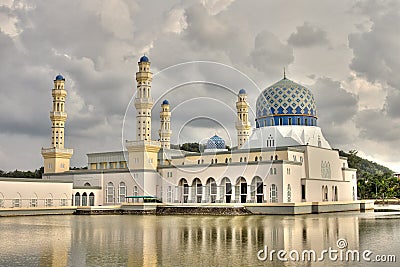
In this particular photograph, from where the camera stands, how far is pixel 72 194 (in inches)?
1906

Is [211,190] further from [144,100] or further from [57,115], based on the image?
[57,115]

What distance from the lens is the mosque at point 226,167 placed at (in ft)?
148

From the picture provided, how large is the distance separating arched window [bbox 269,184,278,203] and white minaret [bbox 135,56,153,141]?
12.7m

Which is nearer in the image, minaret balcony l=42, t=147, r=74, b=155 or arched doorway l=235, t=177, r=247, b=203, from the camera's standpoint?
arched doorway l=235, t=177, r=247, b=203

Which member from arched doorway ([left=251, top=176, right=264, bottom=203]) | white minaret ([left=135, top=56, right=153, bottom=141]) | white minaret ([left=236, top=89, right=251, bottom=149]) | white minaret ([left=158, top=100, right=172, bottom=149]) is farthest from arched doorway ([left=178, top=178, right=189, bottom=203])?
white minaret ([left=158, top=100, right=172, bottom=149])

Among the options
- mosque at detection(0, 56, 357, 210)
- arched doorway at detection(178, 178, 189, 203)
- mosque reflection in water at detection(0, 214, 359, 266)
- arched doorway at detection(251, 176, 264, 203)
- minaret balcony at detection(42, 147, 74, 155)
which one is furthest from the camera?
minaret balcony at detection(42, 147, 74, 155)

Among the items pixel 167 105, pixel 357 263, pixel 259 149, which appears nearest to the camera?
pixel 357 263

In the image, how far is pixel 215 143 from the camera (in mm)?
54531

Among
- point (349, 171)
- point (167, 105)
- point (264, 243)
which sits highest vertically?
point (167, 105)

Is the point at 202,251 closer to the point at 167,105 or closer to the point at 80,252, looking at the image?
the point at 80,252

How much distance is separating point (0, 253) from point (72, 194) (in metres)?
33.6

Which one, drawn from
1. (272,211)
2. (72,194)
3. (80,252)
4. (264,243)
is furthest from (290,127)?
(80,252)

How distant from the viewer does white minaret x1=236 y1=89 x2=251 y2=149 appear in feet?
191

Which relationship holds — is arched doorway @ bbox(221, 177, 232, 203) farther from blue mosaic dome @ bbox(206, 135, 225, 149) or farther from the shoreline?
blue mosaic dome @ bbox(206, 135, 225, 149)
